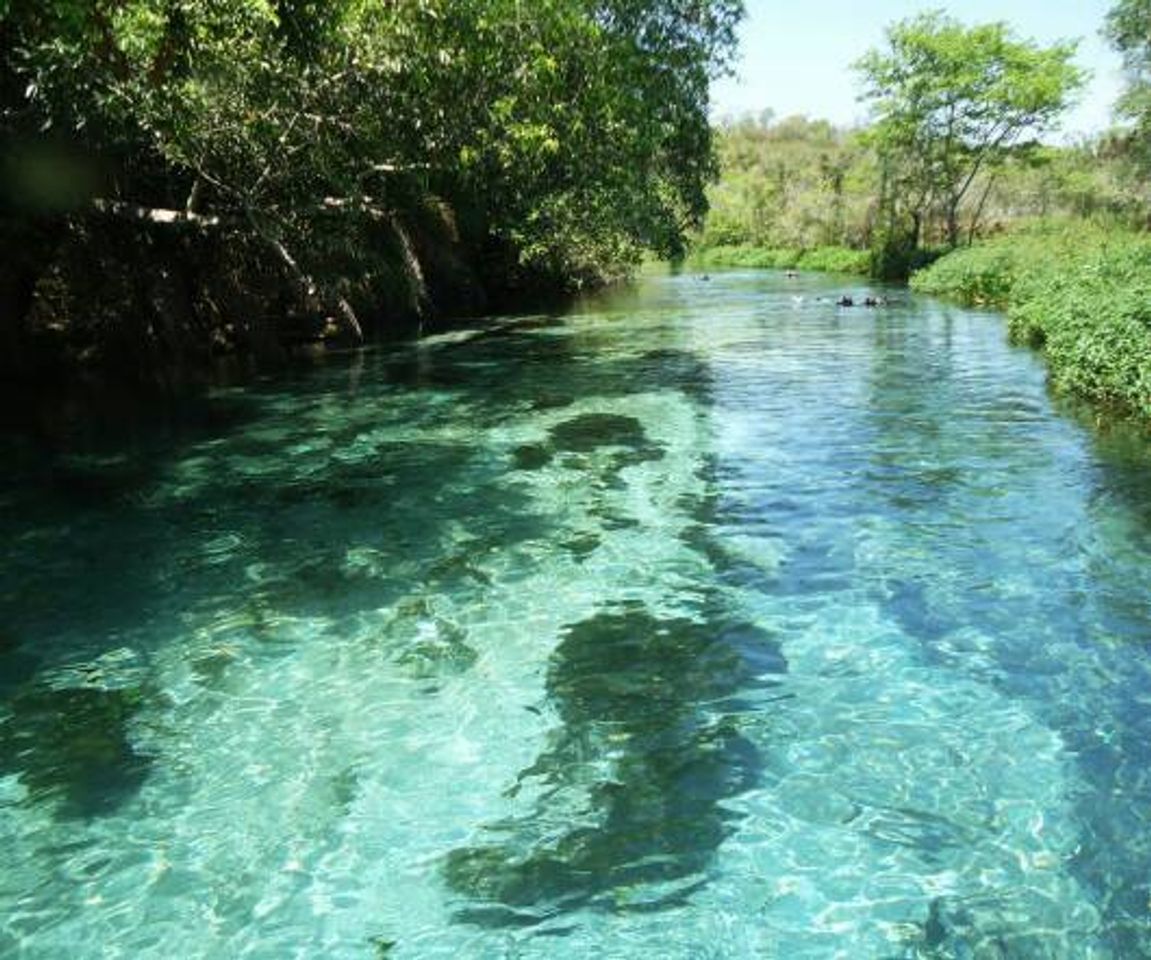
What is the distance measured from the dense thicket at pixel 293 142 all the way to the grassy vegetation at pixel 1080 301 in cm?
1130

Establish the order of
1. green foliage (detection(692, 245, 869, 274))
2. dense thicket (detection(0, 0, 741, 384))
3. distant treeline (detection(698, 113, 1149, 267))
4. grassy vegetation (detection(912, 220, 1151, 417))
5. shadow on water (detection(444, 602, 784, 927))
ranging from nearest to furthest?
shadow on water (detection(444, 602, 784, 927)), dense thicket (detection(0, 0, 741, 384)), grassy vegetation (detection(912, 220, 1151, 417)), distant treeline (detection(698, 113, 1149, 267)), green foliage (detection(692, 245, 869, 274))

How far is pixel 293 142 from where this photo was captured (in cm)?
2172

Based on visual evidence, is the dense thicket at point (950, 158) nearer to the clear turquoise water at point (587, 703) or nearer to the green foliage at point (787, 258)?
the green foliage at point (787, 258)

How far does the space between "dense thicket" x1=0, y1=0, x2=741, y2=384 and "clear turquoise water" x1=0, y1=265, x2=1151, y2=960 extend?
5.83 meters

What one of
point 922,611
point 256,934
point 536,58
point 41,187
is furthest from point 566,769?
point 41,187

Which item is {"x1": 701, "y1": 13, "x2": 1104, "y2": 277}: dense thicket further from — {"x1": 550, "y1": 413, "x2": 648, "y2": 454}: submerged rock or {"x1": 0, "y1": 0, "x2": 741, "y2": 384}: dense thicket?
{"x1": 550, "y1": 413, "x2": 648, "y2": 454}: submerged rock

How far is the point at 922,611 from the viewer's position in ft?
29.8

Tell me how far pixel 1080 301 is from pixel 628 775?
18225 millimetres

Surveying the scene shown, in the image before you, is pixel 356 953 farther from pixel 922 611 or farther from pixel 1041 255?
pixel 1041 255

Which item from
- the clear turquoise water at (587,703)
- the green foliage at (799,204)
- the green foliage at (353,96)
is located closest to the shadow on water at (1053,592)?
the clear turquoise water at (587,703)

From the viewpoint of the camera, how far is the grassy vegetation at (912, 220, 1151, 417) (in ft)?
54.2

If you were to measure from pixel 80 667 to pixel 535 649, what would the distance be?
4.07 metres

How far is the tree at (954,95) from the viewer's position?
53625 mm

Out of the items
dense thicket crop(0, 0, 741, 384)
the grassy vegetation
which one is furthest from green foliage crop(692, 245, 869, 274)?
dense thicket crop(0, 0, 741, 384)
